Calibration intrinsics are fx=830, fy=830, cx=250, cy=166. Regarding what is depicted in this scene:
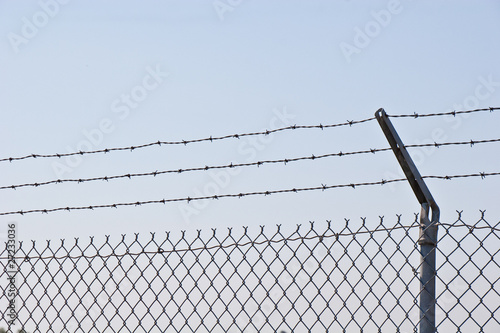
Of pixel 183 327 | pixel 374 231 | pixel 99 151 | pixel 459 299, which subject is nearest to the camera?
pixel 459 299

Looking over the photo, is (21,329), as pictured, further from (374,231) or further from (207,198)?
(374,231)

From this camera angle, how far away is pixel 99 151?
4.66m

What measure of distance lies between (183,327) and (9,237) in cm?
137

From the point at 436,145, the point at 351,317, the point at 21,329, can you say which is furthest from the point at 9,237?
the point at 436,145

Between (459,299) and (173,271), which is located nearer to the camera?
(459,299)

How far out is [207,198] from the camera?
4.23m

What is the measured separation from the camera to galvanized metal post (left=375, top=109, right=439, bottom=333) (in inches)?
145

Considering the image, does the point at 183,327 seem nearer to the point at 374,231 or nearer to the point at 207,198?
the point at 207,198

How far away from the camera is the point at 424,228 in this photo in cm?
380

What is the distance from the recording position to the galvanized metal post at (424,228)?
12.1 feet

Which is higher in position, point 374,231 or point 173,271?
point 374,231

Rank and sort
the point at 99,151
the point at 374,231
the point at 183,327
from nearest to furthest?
the point at 374,231 < the point at 183,327 < the point at 99,151

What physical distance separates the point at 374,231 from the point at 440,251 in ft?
1.02

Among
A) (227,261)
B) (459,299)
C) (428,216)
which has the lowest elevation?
(227,261)
